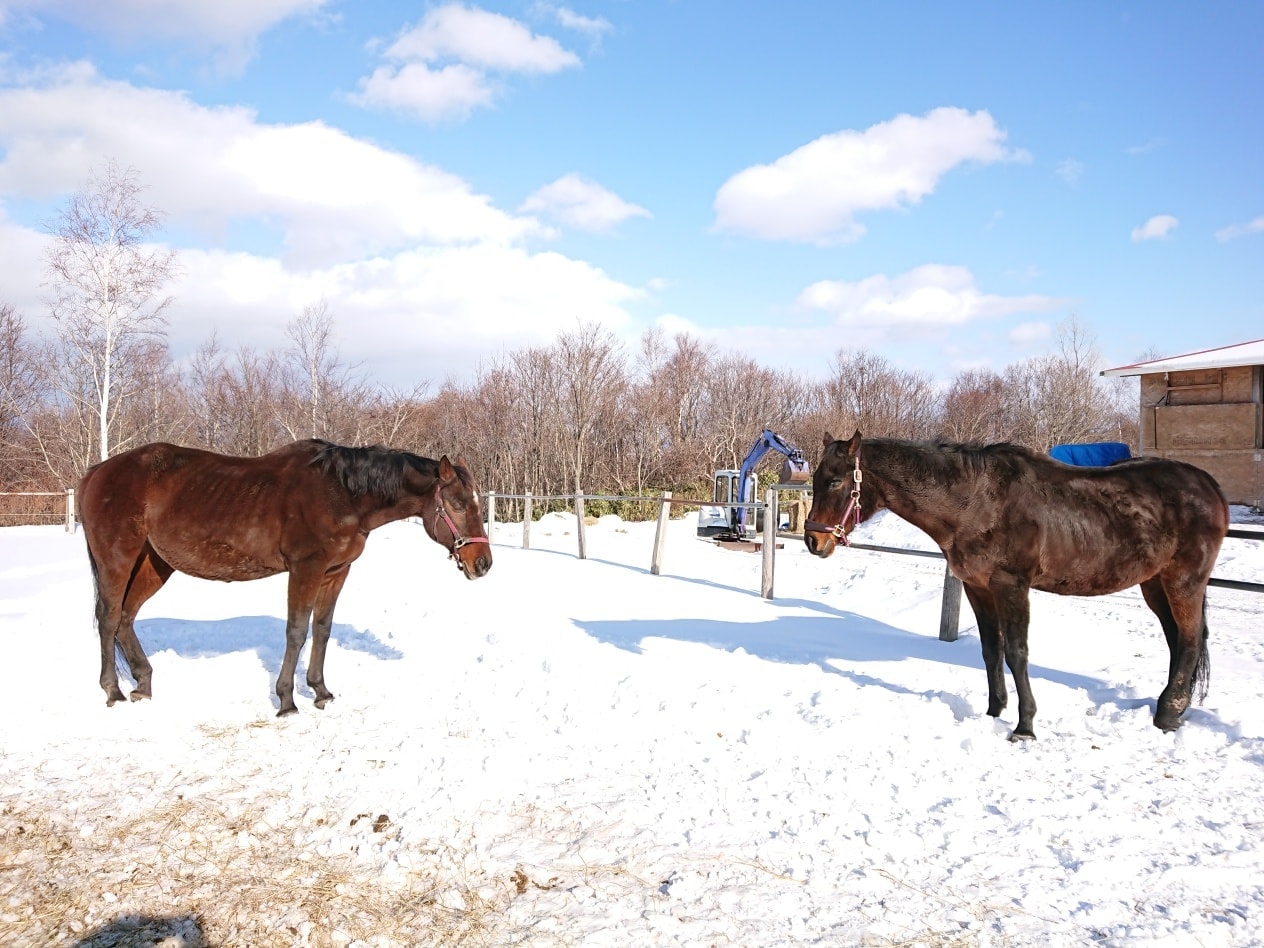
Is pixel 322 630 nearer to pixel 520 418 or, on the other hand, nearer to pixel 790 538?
pixel 790 538

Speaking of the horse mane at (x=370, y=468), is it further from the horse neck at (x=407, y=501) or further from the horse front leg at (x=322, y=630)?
the horse front leg at (x=322, y=630)

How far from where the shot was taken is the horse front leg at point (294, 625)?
4484mm

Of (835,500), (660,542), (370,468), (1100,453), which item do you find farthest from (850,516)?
(660,542)

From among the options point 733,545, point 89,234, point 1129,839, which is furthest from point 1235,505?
point 89,234

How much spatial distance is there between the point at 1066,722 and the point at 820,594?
17.2ft

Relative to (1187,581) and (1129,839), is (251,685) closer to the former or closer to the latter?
(1129,839)

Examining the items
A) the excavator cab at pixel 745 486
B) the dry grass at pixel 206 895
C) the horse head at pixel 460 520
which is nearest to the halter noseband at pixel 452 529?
the horse head at pixel 460 520

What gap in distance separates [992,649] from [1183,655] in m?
0.98

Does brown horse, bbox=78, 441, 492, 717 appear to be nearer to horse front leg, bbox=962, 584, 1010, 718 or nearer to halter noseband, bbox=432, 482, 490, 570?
halter noseband, bbox=432, 482, 490, 570

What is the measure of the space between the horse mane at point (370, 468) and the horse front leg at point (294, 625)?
61cm

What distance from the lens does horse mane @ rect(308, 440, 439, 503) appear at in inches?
183

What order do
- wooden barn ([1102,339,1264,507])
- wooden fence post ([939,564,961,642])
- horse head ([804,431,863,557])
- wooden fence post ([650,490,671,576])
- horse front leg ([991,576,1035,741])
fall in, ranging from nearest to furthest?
1. horse front leg ([991,576,1035,741])
2. horse head ([804,431,863,557])
3. wooden fence post ([939,564,961,642])
4. wooden fence post ([650,490,671,576])
5. wooden barn ([1102,339,1264,507])

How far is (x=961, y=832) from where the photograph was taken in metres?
2.95

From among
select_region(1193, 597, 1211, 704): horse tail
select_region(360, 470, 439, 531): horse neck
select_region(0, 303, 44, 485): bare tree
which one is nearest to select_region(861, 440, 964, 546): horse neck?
select_region(1193, 597, 1211, 704): horse tail
